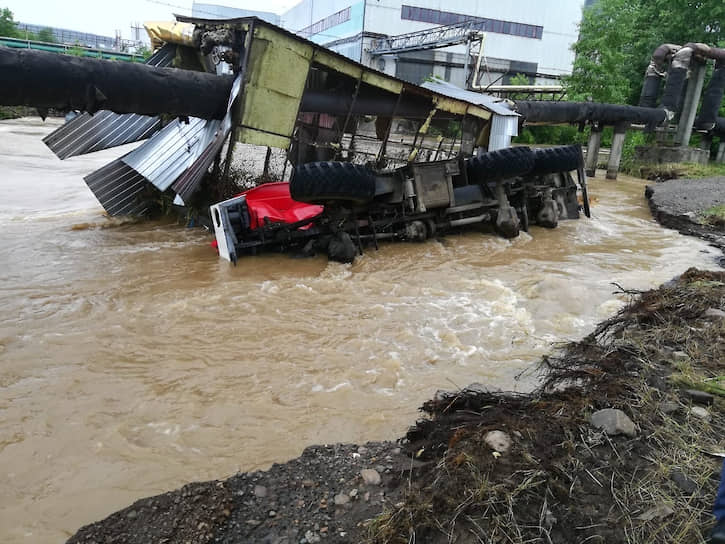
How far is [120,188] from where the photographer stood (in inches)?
411

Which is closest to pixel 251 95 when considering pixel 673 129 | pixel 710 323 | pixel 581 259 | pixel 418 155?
pixel 418 155

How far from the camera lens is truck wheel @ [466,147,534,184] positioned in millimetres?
9031

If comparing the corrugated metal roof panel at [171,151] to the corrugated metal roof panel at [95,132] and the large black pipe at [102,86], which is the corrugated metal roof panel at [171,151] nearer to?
the corrugated metal roof panel at [95,132]

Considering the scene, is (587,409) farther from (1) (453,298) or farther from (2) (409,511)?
(1) (453,298)

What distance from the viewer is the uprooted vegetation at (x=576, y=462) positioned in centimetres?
215

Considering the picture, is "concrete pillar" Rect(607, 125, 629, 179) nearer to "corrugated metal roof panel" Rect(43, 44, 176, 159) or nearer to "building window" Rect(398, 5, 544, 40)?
"corrugated metal roof panel" Rect(43, 44, 176, 159)

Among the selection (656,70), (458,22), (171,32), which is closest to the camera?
(171,32)

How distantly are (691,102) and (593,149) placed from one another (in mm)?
4823

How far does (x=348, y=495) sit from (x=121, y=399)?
7.75 ft

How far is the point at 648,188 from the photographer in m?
16.0

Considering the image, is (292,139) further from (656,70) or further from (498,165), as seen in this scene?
(656,70)

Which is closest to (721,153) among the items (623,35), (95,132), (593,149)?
(623,35)

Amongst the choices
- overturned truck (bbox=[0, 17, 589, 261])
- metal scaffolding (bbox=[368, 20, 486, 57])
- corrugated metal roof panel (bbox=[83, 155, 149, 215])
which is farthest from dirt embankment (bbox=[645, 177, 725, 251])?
metal scaffolding (bbox=[368, 20, 486, 57])

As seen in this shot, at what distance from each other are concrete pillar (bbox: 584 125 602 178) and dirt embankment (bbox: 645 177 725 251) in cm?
390
